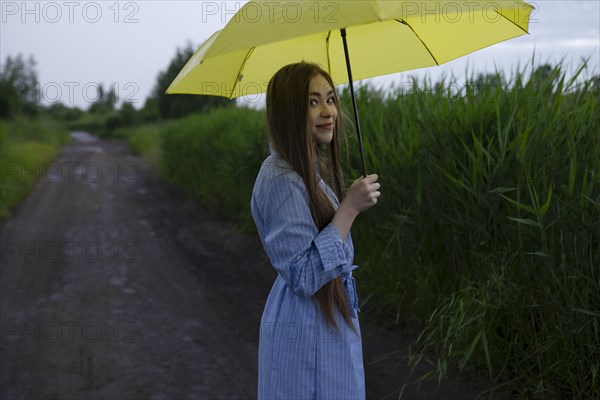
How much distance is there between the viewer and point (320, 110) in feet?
6.82

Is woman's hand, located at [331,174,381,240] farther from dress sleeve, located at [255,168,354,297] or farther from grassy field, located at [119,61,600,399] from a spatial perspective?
A: grassy field, located at [119,61,600,399]

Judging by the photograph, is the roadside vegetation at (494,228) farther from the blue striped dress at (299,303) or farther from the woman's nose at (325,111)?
the blue striped dress at (299,303)

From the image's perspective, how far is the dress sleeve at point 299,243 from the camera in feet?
6.10

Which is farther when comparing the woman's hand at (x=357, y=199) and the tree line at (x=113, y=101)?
the tree line at (x=113, y=101)

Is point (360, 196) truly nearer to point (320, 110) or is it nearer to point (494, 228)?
point (320, 110)

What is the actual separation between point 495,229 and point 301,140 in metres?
2.25

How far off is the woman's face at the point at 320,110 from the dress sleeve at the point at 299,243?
22 centimetres

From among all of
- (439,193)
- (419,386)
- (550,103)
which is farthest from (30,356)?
(550,103)

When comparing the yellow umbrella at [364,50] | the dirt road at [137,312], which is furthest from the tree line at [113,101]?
the yellow umbrella at [364,50]

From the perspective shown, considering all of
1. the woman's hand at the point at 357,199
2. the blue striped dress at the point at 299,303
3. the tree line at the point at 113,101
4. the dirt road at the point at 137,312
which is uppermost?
the tree line at the point at 113,101

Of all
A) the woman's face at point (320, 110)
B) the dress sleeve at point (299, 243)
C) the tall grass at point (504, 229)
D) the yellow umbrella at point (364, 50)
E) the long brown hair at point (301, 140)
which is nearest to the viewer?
the dress sleeve at point (299, 243)

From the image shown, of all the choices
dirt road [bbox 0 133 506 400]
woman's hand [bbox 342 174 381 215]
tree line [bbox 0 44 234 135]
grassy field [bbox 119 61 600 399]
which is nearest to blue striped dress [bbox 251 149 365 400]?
woman's hand [bbox 342 174 381 215]

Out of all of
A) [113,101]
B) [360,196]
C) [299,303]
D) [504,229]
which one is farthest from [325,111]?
[113,101]

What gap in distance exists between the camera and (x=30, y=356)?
4777 millimetres
